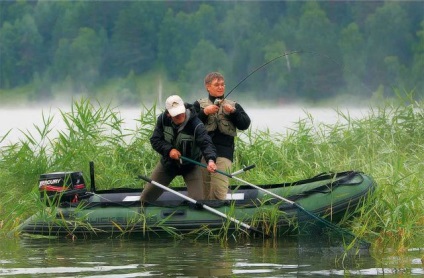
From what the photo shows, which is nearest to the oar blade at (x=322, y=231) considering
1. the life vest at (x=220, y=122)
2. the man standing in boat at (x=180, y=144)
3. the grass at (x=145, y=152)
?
the man standing in boat at (x=180, y=144)


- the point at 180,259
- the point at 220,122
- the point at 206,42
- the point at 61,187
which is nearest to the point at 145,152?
the point at 61,187

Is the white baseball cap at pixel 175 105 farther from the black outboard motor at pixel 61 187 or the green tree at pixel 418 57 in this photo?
the green tree at pixel 418 57

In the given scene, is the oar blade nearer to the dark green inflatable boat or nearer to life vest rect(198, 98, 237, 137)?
the dark green inflatable boat

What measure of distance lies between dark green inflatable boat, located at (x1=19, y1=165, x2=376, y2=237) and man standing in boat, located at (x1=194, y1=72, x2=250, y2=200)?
175mm

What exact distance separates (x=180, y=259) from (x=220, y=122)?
163 centimetres

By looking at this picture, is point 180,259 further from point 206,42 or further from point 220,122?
point 206,42

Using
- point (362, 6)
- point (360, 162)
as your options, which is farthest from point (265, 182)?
point (362, 6)

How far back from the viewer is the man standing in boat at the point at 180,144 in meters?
9.66

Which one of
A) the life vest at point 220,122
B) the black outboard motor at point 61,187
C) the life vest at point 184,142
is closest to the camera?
the life vest at point 184,142

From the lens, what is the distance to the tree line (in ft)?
49.8

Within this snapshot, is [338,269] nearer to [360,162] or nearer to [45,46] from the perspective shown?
[360,162]

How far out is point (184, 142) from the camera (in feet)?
32.0

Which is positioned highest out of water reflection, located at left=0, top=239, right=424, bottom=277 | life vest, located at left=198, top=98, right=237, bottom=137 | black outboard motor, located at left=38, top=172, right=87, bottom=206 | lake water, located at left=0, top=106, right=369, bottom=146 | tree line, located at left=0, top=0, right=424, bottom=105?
tree line, located at left=0, top=0, right=424, bottom=105

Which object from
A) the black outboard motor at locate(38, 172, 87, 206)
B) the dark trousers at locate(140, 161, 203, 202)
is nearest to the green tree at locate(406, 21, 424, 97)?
the dark trousers at locate(140, 161, 203, 202)
